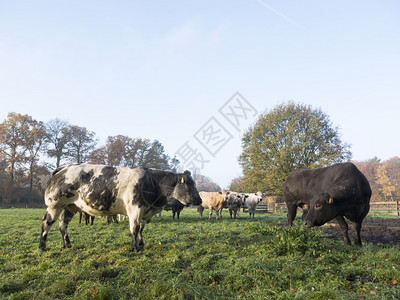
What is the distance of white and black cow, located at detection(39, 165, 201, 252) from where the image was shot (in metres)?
6.98

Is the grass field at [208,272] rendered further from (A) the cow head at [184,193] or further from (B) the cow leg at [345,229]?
(A) the cow head at [184,193]

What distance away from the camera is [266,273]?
14.3 feet

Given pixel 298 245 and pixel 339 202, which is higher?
pixel 339 202

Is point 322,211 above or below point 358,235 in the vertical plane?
above

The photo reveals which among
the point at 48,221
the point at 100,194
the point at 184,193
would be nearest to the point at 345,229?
the point at 184,193

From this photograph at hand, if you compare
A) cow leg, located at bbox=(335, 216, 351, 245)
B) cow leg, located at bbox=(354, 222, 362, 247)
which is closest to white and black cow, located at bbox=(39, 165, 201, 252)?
cow leg, located at bbox=(335, 216, 351, 245)

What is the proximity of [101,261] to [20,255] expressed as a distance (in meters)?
2.15

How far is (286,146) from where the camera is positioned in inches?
1192

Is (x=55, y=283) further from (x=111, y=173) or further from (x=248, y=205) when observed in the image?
(x=248, y=205)

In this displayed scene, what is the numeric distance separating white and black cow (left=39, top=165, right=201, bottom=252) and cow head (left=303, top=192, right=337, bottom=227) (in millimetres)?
4381

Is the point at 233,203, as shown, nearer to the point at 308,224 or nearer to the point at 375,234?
the point at 375,234

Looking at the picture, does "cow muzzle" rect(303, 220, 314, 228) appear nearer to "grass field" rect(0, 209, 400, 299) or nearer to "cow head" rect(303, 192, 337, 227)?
"cow head" rect(303, 192, 337, 227)

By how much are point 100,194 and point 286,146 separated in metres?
26.6

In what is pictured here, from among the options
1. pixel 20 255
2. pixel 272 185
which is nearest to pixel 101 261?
pixel 20 255
